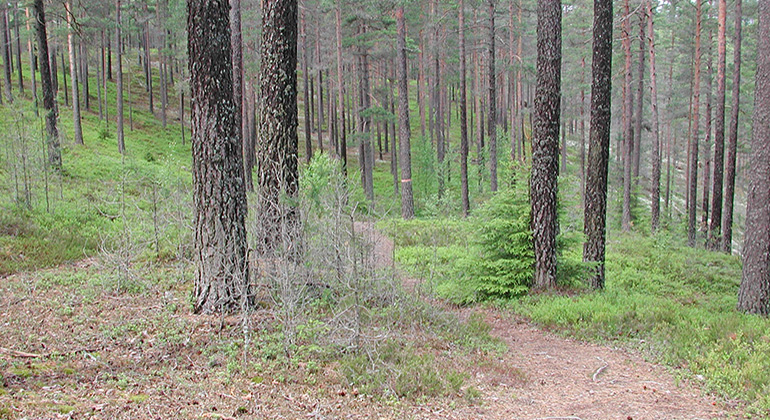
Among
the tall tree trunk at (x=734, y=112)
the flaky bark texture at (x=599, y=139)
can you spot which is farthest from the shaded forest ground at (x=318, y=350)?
the tall tree trunk at (x=734, y=112)

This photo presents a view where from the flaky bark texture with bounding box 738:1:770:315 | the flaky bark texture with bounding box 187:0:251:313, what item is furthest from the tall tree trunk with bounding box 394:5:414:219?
the flaky bark texture with bounding box 187:0:251:313

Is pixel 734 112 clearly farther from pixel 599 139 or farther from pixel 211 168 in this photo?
pixel 211 168

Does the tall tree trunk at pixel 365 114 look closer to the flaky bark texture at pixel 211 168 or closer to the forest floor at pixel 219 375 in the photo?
the flaky bark texture at pixel 211 168

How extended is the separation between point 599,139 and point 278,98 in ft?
18.4

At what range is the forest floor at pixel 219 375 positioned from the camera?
3.95m

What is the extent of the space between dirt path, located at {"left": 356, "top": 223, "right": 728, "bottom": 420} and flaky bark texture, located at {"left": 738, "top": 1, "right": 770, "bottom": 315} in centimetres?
307

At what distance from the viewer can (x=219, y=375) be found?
452 cm

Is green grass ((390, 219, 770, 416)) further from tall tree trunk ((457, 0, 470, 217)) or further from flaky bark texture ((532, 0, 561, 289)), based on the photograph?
tall tree trunk ((457, 0, 470, 217))

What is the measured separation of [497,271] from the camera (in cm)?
879

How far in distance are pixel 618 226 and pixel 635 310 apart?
20.4 m

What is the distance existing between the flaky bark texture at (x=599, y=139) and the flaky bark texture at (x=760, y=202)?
84.3 inches

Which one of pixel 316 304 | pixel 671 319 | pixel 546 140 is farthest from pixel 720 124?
pixel 316 304

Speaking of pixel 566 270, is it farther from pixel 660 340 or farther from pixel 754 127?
pixel 754 127

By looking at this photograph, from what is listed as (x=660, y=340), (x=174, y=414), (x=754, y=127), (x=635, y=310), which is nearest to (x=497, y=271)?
(x=635, y=310)
